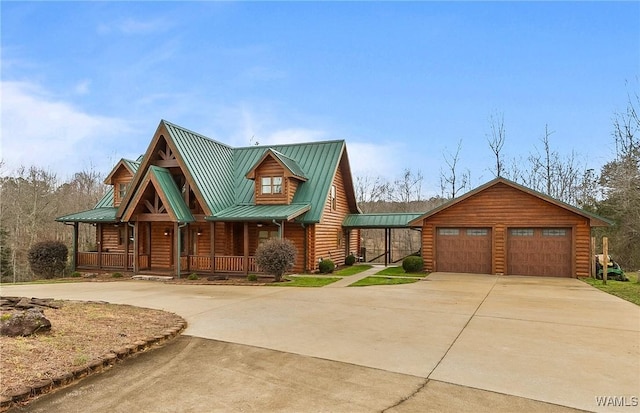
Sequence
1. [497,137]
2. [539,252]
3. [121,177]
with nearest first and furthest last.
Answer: [539,252]
[121,177]
[497,137]

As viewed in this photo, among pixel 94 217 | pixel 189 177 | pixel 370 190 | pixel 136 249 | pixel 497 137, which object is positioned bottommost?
pixel 136 249

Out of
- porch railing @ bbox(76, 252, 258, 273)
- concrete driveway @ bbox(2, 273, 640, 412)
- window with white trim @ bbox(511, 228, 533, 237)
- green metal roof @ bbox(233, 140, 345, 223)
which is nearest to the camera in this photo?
concrete driveway @ bbox(2, 273, 640, 412)

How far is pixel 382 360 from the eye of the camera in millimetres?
6312

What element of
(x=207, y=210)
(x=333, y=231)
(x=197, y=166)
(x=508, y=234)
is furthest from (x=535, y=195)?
(x=197, y=166)

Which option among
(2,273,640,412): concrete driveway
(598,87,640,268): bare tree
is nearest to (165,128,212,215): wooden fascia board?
(2,273,640,412): concrete driveway

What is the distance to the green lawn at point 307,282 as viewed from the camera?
16281 mm

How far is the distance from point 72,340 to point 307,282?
1087 cm

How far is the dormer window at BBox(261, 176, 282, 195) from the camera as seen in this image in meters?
21.2

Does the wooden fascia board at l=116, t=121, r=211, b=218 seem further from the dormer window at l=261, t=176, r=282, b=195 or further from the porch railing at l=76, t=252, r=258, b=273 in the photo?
the dormer window at l=261, t=176, r=282, b=195

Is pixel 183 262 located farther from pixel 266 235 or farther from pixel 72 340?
Result: pixel 72 340

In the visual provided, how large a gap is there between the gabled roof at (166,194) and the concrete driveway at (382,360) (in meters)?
7.53

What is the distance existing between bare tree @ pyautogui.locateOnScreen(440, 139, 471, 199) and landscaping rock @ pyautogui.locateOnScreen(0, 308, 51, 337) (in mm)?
37099

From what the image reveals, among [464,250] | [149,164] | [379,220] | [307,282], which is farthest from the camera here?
[379,220]

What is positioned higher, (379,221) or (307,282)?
(379,221)
